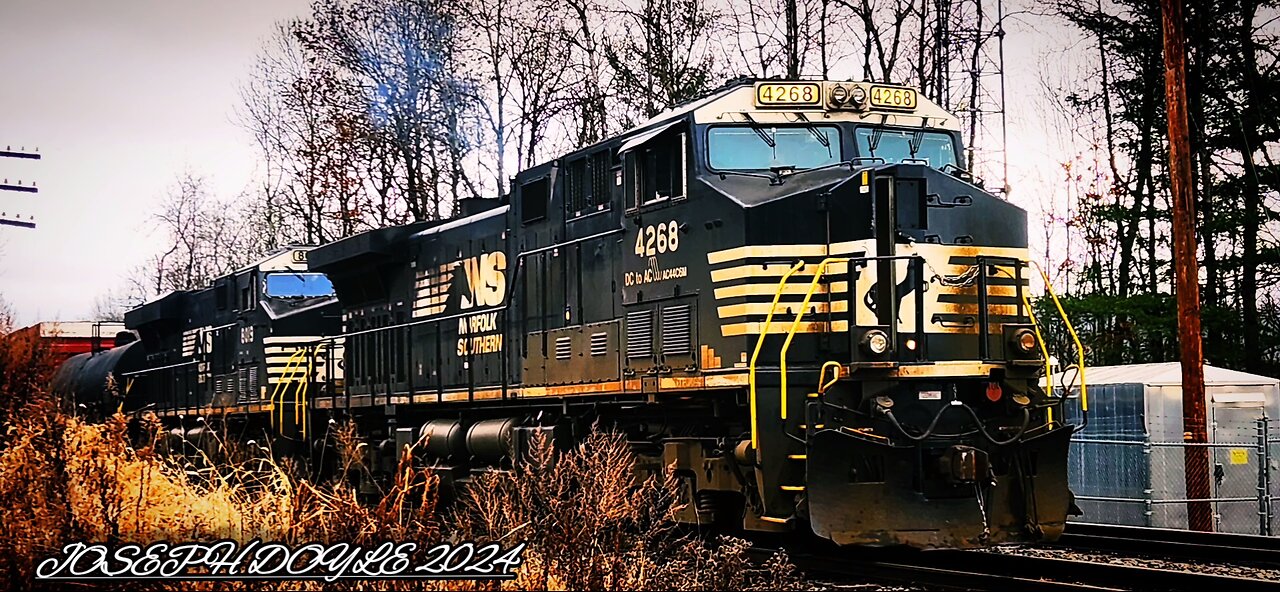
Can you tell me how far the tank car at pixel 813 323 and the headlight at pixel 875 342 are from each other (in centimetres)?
2

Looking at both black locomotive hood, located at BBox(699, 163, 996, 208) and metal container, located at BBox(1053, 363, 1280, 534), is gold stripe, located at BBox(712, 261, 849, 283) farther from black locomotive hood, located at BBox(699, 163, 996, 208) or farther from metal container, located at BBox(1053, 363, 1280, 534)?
metal container, located at BBox(1053, 363, 1280, 534)

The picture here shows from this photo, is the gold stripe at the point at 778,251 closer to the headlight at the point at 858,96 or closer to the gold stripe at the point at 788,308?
the gold stripe at the point at 788,308

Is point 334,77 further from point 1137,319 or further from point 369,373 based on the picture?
point 1137,319

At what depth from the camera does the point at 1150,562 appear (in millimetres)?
12656

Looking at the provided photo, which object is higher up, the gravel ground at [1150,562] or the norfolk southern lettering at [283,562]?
the norfolk southern lettering at [283,562]

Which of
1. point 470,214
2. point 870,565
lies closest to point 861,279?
point 870,565

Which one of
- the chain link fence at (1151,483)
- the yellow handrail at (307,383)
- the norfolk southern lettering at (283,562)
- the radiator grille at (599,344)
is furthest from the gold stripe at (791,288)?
the yellow handrail at (307,383)

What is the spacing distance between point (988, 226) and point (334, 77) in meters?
23.6

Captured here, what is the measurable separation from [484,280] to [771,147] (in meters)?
5.11

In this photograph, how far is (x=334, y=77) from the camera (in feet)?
105

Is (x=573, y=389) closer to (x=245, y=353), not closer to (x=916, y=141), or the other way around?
(x=916, y=141)

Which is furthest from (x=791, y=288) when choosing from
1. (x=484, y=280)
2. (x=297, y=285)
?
(x=297, y=285)

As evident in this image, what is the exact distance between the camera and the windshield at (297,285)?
72.1 ft

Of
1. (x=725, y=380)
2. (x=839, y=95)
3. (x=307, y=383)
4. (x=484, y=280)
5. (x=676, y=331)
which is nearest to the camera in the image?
(x=725, y=380)
